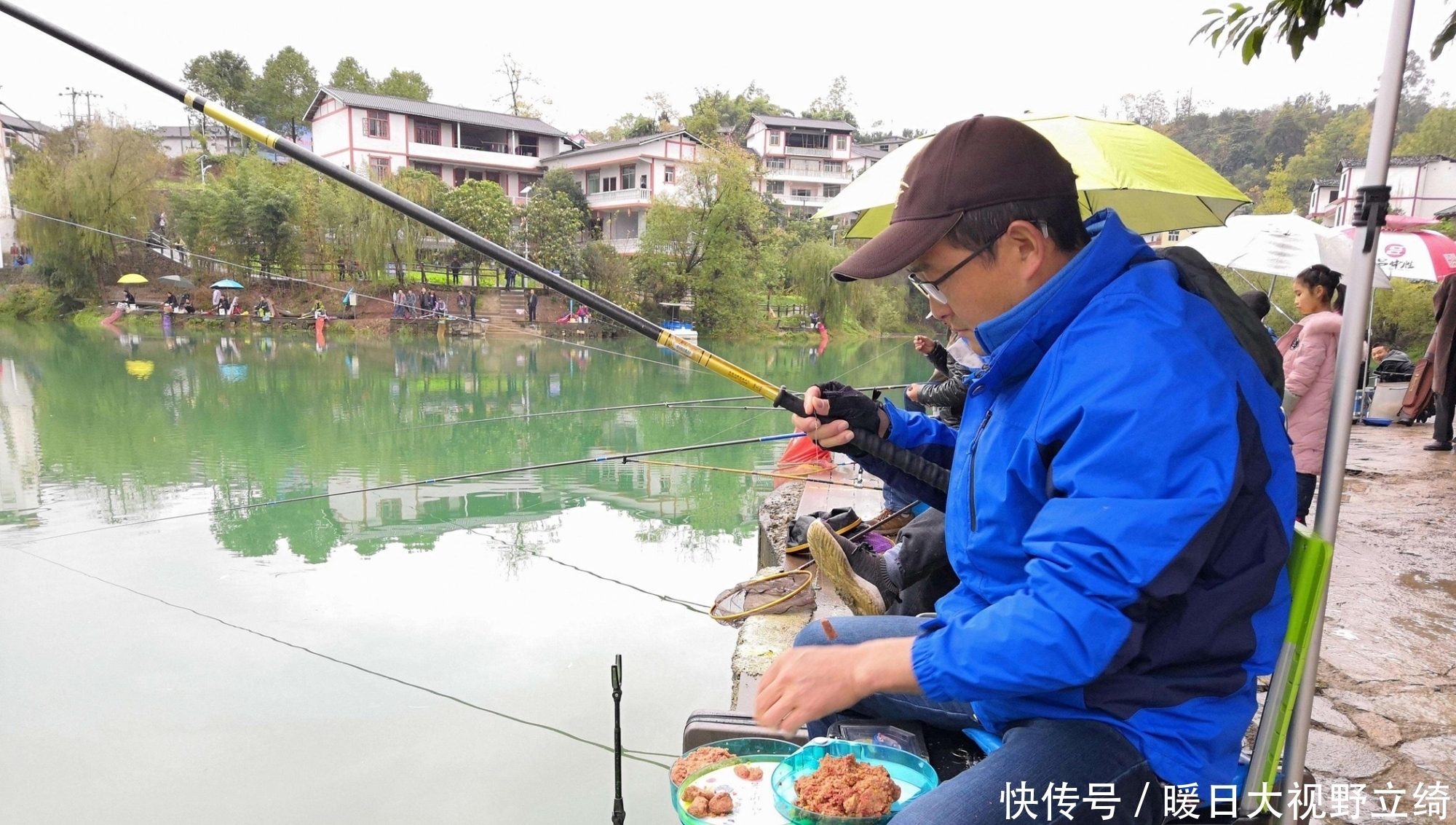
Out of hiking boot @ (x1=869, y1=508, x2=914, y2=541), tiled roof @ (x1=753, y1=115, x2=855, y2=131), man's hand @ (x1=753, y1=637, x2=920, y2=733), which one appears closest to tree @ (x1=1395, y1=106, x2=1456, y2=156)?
hiking boot @ (x1=869, y1=508, x2=914, y2=541)

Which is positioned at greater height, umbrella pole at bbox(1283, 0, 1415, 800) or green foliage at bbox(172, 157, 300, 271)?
green foliage at bbox(172, 157, 300, 271)

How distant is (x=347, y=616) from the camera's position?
5141mm

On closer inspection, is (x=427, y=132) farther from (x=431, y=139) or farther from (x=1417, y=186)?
(x=1417, y=186)

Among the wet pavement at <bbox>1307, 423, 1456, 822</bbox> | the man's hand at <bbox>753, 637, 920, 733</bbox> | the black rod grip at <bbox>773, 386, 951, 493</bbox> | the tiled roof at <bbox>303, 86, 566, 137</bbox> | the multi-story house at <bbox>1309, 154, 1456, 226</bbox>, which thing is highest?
the tiled roof at <bbox>303, 86, 566, 137</bbox>

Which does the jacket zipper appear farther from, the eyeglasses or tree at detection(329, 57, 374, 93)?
tree at detection(329, 57, 374, 93)

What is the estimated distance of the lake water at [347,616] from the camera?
3551 mm

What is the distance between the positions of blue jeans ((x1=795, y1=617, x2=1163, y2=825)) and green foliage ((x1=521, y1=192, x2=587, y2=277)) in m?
27.2

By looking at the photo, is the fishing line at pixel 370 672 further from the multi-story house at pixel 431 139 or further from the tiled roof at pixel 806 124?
the tiled roof at pixel 806 124

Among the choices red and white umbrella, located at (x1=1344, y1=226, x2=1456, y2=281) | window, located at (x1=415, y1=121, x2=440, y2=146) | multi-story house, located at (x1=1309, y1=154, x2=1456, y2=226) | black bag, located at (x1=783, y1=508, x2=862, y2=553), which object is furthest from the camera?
window, located at (x1=415, y1=121, x2=440, y2=146)

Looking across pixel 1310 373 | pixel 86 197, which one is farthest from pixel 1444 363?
pixel 86 197

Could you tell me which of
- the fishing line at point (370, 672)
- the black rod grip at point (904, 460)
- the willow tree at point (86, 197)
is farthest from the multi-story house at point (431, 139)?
the black rod grip at point (904, 460)

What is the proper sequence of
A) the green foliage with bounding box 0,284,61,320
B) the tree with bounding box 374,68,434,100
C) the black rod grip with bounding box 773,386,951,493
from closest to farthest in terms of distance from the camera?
the black rod grip with bounding box 773,386,951,493, the green foliage with bounding box 0,284,61,320, the tree with bounding box 374,68,434,100

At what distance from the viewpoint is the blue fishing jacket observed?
3.34ft

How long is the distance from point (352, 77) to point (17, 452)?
38.2 metres
